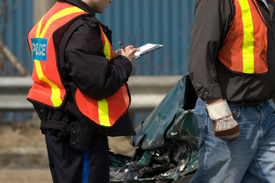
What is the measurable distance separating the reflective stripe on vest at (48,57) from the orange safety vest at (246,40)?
821 mm

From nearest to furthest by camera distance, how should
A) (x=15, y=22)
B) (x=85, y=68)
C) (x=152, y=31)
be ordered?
(x=85, y=68), (x=152, y=31), (x=15, y=22)

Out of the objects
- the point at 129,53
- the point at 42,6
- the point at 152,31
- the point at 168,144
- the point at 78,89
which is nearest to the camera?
the point at 78,89

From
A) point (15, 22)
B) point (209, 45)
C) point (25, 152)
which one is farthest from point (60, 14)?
point (15, 22)

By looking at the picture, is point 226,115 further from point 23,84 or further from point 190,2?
point 190,2

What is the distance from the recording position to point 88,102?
3133 millimetres

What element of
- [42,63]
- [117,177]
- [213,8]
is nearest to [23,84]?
[117,177]

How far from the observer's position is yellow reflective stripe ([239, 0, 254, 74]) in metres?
3.12

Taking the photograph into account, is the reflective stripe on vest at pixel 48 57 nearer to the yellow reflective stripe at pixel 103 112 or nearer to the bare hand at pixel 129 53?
the yellow reflective stripe at pixel 103 112

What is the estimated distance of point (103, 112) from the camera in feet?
10.3

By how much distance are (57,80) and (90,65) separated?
243 millimetres

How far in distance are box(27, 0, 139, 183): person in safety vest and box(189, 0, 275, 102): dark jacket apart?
0.40m

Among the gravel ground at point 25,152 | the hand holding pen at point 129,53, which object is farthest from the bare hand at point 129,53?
the gravel ground at point 25,152

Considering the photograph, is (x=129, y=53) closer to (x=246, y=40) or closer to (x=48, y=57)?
(x=48, y=57)

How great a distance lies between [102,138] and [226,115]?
0.70 m
